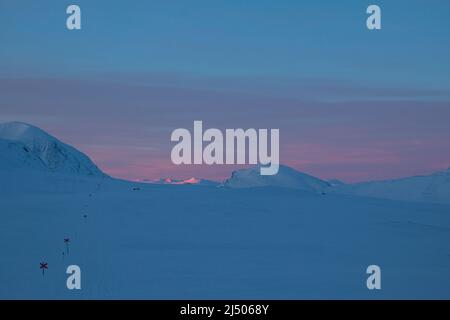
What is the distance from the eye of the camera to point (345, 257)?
2008cm

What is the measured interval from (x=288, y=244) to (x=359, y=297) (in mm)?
7303

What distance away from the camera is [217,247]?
21.6 meters

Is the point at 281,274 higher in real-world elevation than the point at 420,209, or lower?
lower

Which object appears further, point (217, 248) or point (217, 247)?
point (217, 247)

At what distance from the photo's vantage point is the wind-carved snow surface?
1554cm

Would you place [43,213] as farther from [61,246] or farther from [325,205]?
[325,205]

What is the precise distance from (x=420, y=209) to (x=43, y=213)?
22.6 m

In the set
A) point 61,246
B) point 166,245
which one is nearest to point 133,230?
point 166,245

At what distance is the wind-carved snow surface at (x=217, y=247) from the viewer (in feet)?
51.0

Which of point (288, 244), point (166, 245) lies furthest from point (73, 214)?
point (288, 244)

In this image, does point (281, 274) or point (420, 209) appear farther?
point (420, 209)
